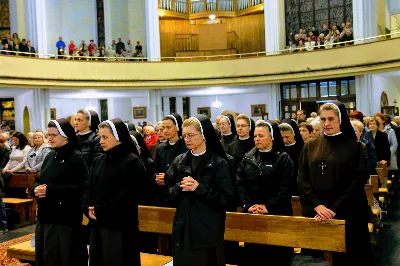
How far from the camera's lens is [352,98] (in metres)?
17.7

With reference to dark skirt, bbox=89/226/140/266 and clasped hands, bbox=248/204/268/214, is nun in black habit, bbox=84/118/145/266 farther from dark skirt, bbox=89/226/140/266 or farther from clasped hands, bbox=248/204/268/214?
clasped hands, bbox=248/204/268/214

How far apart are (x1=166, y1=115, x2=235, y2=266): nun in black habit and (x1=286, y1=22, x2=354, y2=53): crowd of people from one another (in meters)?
14.4

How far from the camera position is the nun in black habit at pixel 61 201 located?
408 centimetres

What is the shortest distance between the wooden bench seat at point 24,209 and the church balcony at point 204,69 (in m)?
9.05

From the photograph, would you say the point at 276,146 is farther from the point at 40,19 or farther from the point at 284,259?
the point at 40,19

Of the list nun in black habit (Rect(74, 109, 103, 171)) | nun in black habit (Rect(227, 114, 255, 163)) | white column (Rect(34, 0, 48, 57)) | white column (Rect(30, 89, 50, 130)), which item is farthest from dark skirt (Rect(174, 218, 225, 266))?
white column (Rect(34, 0, 48, 57))

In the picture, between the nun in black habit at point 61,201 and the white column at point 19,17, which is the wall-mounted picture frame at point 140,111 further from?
the nun in black habit at point 61,201

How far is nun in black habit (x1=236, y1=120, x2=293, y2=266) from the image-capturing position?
167 inches

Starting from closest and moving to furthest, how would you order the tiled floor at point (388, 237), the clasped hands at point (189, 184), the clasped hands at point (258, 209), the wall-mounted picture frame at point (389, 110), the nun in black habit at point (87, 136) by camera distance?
the clasped hands at point (189, 184), the clasped hands at point (258, 209), the nun in black habit at point (87, 136), the tiled floor at point (388, 237), the wall-mounted picture frame at point (389, 110)

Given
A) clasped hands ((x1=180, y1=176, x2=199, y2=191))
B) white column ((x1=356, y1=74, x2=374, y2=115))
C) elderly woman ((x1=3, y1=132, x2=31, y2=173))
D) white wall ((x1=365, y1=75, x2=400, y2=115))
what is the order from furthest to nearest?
white wall ((x1=365, y1=75, x2=400, y2=115)) < white column ((x1=356, y1=74, x2=374, y2=115)) < elderly woman ((x1=3, y1=132, x2=31, y2=173)) < clasped hands ((x1=180, y1=176, x2=199, y2=191))

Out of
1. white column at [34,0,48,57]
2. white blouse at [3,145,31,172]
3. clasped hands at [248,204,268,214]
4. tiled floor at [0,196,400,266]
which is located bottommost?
tiled floor at [0,196,400,266]

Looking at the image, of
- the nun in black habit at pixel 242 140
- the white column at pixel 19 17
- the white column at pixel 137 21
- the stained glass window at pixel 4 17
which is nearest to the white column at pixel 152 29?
the white column at pixel 137 21

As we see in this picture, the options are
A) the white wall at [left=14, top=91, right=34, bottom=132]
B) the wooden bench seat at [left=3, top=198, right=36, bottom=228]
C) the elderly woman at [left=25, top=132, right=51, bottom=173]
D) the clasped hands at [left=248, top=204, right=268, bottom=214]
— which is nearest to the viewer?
the clasped hands at [left=248, top=204, right=268, bottom=214]

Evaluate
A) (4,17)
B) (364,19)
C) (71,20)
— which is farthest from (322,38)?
(4,17)
